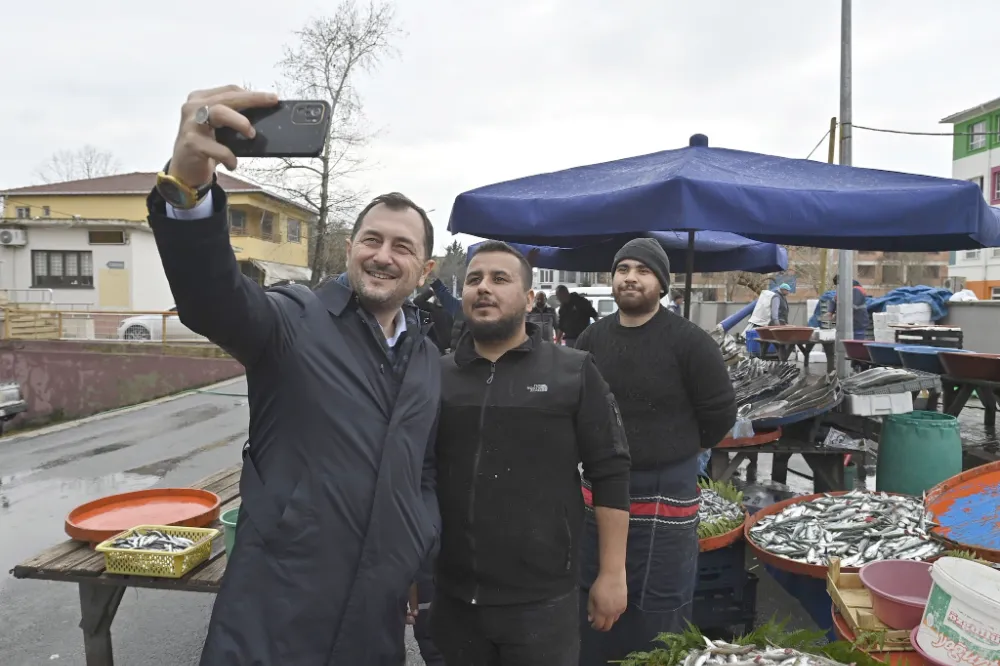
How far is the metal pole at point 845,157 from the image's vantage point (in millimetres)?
9906

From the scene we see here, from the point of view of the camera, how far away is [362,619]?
181 cm

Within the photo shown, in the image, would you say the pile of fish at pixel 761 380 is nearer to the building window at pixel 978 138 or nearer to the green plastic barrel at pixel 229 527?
the green plastic barrel at pixel 229 527

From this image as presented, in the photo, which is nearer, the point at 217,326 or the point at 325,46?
the point at 217,326

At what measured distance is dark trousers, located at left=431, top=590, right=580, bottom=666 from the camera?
2.25 metres

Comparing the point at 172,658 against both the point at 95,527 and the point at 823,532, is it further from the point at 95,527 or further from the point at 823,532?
the point at 823,532

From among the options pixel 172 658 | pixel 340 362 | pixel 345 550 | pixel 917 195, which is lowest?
pixel 172 658

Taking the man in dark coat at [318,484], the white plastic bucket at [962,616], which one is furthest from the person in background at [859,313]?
the man in dark coat at [318,484]

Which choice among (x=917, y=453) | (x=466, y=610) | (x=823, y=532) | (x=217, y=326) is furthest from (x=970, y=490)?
(x=217, y=326)

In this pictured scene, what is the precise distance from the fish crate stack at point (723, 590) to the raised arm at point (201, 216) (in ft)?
9.95

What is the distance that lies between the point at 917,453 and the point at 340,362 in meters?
4.60

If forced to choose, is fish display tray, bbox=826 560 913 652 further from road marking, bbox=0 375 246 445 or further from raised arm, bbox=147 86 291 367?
road marking, bbox=0 375 246 445

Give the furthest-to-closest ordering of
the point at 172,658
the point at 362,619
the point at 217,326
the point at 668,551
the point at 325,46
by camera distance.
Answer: the point at 325,46 < the point at 172,658 < the point at 668,551 < the point at 362,619 < the point at 217,326

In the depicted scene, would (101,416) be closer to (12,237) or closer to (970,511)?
(970,511)

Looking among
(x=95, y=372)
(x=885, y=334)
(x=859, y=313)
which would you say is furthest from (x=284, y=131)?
(x=95, y=372)
